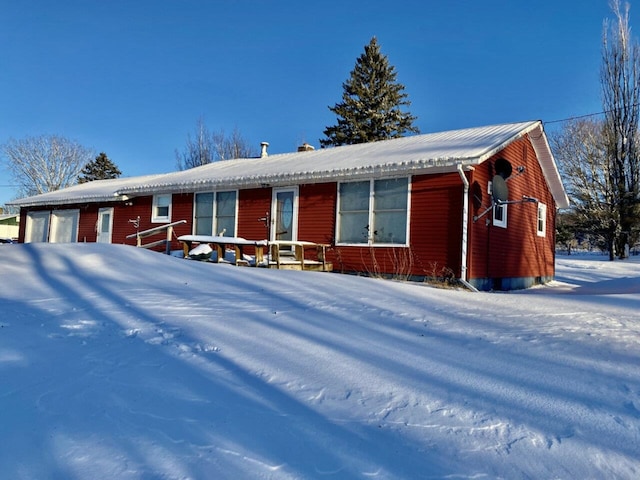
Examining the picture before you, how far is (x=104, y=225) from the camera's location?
15.6m

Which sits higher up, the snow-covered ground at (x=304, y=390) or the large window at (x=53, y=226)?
the large window at (x=53, y=226)

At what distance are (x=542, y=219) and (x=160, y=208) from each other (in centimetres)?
1200

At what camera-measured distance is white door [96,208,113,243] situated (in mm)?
15344

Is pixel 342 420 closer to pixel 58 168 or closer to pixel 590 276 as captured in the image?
pixel 590 276

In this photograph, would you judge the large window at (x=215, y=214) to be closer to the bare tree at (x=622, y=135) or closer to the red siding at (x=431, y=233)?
the red siding at (x=431, y=233)

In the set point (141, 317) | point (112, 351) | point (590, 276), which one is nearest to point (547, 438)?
point (112, 351)

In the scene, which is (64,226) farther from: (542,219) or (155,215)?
(542,219)

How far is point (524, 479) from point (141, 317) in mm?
3390

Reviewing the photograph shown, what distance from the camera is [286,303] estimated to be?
5145 millimetres

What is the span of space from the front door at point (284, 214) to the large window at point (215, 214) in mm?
1395

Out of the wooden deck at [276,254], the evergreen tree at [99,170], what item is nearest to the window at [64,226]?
the wooden deck at [276,254]

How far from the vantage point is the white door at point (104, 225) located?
15.3 meters

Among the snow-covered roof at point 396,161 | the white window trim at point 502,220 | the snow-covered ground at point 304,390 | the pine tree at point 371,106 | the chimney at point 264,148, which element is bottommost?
the snow-covered ground at point 304,390

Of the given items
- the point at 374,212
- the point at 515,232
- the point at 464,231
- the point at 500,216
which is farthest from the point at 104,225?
the point at 515,232
